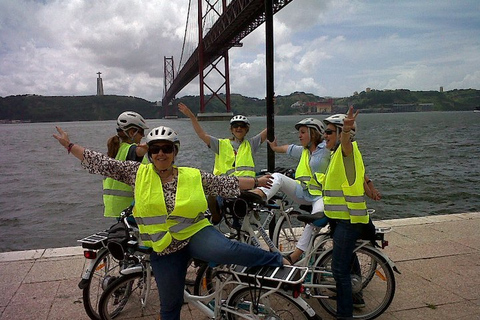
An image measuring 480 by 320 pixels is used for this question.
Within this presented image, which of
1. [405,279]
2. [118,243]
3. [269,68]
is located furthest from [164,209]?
[269,68]

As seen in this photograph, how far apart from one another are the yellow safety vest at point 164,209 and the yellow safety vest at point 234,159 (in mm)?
1862

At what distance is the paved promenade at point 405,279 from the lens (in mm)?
3589

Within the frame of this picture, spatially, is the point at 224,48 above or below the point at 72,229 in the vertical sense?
above

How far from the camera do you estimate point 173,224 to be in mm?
2605

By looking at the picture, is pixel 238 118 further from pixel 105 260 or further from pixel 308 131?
pixel 105 260

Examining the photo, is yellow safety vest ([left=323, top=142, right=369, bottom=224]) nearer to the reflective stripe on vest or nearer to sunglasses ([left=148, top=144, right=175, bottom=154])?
sunglasses ([left=148, top=144, right=175, bottom=154])

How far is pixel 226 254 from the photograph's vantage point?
259 centimetres

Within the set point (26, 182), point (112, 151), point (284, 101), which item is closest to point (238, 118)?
point (112, 151)

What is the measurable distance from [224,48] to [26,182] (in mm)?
26972

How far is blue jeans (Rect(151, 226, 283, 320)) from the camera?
102 inches

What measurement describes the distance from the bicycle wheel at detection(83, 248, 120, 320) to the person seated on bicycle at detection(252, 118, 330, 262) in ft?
5.03

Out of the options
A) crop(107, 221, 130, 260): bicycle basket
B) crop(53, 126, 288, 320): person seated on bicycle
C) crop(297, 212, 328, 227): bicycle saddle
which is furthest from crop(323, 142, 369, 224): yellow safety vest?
crop(107, 221, 130, 260): bicycle basket

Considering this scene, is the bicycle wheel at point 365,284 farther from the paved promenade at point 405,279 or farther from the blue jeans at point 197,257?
the blue jeans at point 197,257

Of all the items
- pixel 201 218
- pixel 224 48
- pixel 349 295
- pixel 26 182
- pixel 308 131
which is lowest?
→ pixel 26 182
